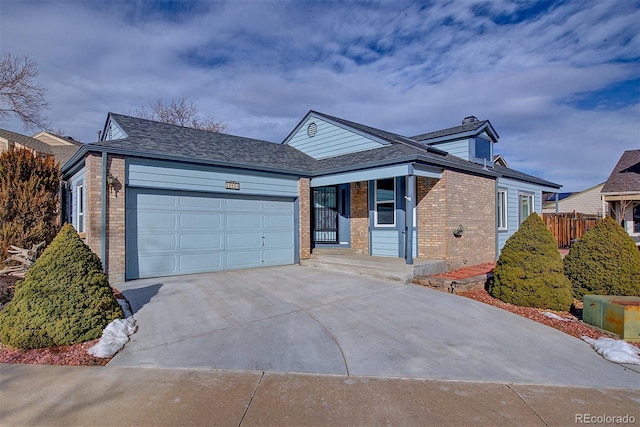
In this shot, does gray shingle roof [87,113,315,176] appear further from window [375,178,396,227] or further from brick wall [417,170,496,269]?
brick wall [417,170,496,269]

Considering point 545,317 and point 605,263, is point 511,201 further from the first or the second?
point 545,317

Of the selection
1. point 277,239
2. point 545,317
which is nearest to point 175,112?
point 277,239

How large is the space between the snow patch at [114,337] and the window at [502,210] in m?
12.7

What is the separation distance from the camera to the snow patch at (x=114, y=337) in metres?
4.19

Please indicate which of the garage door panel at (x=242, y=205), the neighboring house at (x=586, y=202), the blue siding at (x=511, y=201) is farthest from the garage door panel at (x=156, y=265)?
the neighboring house at (x=586, y=202)

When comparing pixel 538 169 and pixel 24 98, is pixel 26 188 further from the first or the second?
pixel 538 169

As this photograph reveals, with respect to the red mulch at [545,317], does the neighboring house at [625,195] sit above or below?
above

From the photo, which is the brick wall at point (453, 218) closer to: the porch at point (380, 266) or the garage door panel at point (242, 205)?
the porch at point (380, 266)

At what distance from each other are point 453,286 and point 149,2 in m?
10.4

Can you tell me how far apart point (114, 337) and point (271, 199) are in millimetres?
6653

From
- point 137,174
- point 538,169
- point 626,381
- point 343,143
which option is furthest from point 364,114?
point 538,169

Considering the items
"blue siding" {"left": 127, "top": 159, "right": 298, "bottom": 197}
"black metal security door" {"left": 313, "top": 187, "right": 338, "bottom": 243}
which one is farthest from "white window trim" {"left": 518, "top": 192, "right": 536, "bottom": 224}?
"blue siding" {"left": 127, "top": 159, "right": 298, "bottom": 197}

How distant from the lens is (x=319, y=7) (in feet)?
29.9

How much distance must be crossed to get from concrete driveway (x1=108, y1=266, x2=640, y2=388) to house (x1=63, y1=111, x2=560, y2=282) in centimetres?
174
